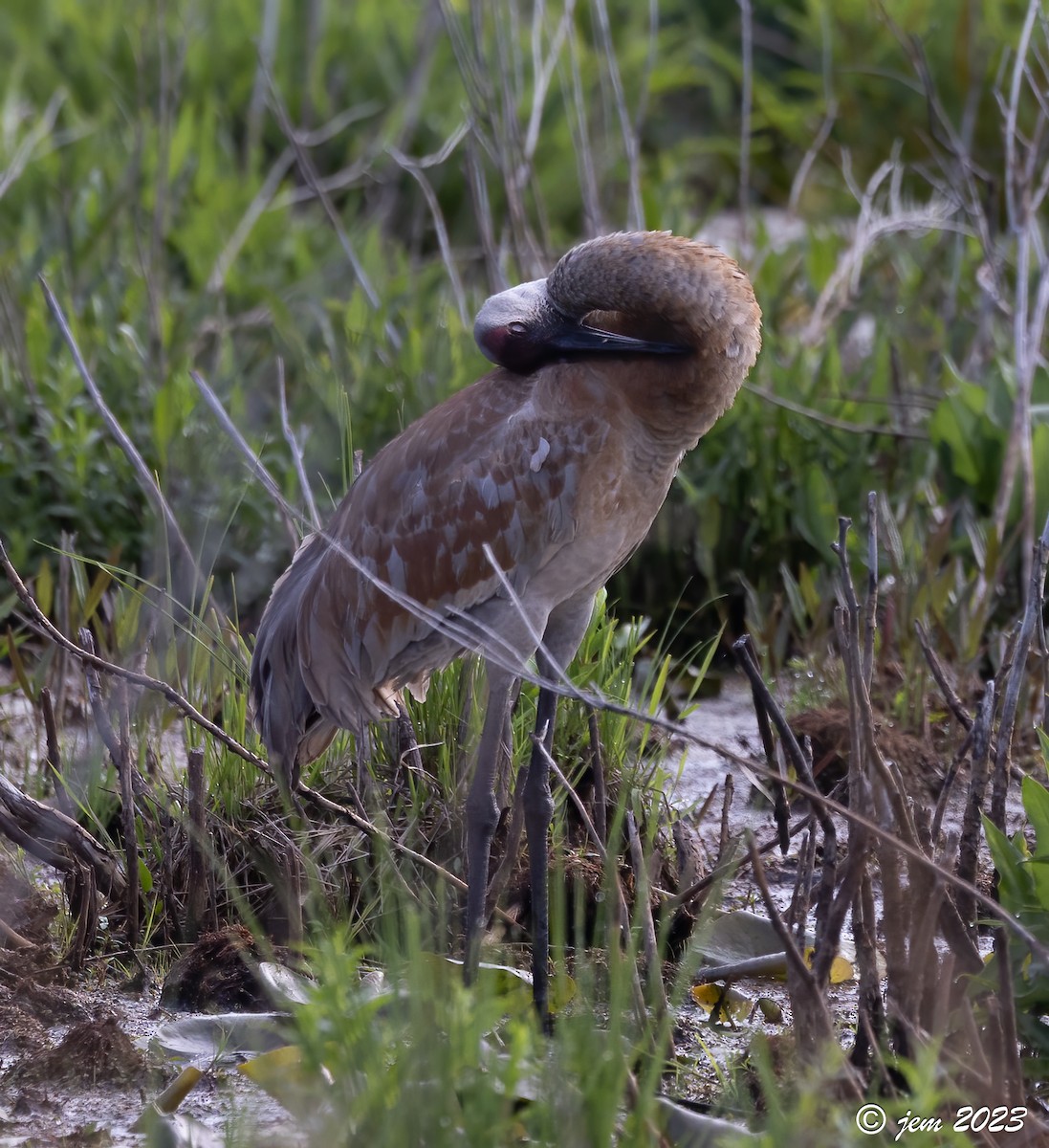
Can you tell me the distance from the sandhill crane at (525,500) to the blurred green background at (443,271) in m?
0.32

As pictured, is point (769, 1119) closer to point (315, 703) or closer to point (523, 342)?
point (315, 703)

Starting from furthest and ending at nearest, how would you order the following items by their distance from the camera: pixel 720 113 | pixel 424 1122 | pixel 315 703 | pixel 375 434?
pixel 720 113
pixel 375 434
pixel 315 703
pixel 424 1122

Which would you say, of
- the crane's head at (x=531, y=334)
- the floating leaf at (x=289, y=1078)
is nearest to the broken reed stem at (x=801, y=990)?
the floating leaf at (x=289, y=1078)

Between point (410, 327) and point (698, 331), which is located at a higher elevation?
point (698, 331)

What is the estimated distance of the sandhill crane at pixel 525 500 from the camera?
112 inches

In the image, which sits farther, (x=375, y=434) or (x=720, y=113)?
(x=720, y=113)

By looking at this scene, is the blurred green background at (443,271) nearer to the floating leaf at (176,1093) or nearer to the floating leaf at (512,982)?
the floating leaf at (512,982)

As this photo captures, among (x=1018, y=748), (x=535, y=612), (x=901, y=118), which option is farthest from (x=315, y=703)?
(x=901, y=118)

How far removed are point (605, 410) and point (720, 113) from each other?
6343 millimetres

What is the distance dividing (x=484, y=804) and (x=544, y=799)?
0.12 m

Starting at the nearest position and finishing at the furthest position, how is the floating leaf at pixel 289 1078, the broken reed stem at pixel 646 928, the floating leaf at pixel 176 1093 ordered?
1. the floating leaf at pixel 289 1078
2. the broken reed stem at pixel 646 928
3. the floating leaf at pixel 176 1093

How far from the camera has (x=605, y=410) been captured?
2.86 m

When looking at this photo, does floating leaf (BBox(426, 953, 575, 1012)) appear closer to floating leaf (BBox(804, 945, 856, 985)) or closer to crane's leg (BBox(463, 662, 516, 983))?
crane's leg (BBox(463, 662, 516, 983))

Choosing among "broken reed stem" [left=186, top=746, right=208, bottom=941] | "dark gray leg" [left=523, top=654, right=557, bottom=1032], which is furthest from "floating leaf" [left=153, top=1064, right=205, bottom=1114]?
"dark gray leg" [left=523, top=654, right=557, bottom=1032]
